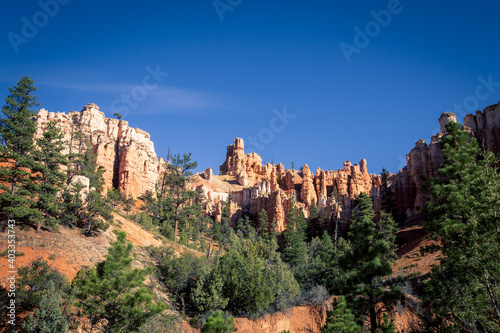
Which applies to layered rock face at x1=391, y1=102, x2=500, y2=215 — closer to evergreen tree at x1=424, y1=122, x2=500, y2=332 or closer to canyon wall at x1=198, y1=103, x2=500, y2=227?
canyon wall at x1=198, y1=103, x2=500, y2=227

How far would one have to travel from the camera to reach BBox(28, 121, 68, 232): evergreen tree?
1081 inches

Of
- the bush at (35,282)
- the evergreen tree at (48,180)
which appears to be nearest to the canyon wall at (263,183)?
the evergreen tree at (48,180)

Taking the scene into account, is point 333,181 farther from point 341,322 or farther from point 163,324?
point 341,322

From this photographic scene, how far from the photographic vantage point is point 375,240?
22828mm

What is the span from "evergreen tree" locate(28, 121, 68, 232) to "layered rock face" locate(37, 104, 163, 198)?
31.6m

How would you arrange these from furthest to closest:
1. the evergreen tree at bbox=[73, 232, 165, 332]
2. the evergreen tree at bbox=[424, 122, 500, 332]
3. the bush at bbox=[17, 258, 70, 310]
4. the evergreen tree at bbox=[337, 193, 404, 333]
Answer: the evergreen tree at bbox=[337, 193, 404, 333] → the bush at bbox=[17, 258, 70, 310] → the evergreen tree at bbox=[73, 232, 165, 332] → the evergreen tree at bbox=[424, 122, 500, 332]

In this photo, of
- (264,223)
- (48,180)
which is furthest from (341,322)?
(264,223)

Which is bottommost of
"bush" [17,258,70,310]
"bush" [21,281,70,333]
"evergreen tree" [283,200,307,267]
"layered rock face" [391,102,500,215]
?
"bush" [21,281,70,333]

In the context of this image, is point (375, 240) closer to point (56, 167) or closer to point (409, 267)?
point (409, 267)

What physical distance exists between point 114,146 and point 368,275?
57.8 metres

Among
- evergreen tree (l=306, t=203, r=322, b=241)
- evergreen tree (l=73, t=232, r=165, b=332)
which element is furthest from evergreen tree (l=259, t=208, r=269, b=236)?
evergreen tree (l=73, t=232, r=165, b=332)

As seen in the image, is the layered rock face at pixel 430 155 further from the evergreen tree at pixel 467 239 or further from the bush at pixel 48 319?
the bush at pixel 48 319

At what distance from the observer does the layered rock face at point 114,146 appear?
64312 mm

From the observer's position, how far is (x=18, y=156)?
88.0ft
